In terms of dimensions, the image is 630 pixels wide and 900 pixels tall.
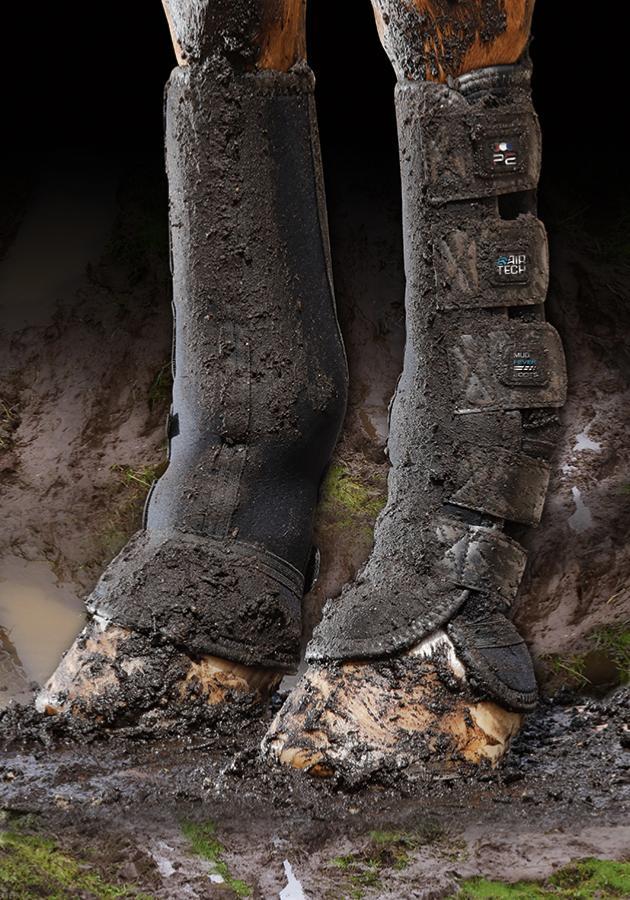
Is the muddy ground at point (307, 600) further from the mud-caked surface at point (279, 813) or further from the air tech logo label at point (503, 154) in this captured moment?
the air tech logo label at point (503, 154)

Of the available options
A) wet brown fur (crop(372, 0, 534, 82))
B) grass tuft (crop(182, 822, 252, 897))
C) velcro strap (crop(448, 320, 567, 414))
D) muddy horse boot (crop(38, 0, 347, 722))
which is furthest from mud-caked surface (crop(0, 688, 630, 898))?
wet brown fur (crop(372, 0, 534, 82))

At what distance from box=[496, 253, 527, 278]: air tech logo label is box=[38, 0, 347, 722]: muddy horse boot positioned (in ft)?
1.14

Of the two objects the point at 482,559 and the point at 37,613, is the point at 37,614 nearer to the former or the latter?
the point at 37,613

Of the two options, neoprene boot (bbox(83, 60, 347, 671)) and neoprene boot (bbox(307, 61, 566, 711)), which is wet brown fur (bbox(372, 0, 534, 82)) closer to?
neoprene boot (bbox(307, 61, 566, 711))

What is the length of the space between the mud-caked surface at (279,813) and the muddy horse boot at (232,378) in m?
0.12

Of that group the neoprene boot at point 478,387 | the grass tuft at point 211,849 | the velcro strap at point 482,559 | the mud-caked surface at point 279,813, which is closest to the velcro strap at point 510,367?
the neoprene boot at point 478,387

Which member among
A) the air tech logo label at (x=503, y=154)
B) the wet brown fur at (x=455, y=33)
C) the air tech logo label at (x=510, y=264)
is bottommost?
the air tech logo label at (x=510, y=264)

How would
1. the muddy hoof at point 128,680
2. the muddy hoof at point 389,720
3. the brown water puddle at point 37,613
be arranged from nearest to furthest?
the muddy hoof at point 389,720 < the muddy hoof at point 128,680 < the brown water puddle at point 37,613

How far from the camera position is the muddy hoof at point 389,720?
5.76 ft

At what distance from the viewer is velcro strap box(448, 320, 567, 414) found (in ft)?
6.06

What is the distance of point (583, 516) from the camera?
2889 millimetres

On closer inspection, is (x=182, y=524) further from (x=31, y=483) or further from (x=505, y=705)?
(x=31, y=483)

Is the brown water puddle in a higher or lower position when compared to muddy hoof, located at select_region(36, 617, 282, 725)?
lower

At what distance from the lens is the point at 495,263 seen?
185 cm
